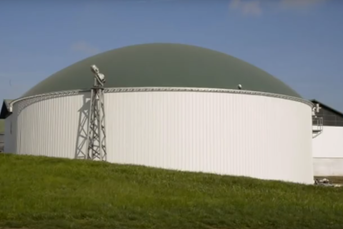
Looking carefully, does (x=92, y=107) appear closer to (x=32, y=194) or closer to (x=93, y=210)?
(x=32, y=194)

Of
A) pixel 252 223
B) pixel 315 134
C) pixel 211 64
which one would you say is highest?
pixel 211 64

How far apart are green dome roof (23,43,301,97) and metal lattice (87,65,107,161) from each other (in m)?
1.23

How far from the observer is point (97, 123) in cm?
3000

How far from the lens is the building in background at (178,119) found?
29.6 m

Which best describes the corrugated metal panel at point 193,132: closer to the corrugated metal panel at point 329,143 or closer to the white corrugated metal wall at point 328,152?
the white corrugated metal wall at point 328,152

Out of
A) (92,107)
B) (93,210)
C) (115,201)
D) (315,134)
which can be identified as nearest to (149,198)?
(115,201)

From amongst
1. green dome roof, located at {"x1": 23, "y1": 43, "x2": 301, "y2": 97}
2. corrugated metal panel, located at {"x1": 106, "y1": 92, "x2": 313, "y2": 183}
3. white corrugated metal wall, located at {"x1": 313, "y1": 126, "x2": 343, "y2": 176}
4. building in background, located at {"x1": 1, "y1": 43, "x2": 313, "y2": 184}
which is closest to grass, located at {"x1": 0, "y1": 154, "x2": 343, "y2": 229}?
corrugated metal panel, located at {"x1": 106, "y1": 92, "x2": 313, "y2": 183}

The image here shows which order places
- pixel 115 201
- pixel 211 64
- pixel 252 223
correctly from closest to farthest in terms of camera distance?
1. pixel 252 223
2. pixel 115 201
3. pixel 211 64

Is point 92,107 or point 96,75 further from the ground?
point 96,75

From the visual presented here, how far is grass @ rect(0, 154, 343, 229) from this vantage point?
13148 mm

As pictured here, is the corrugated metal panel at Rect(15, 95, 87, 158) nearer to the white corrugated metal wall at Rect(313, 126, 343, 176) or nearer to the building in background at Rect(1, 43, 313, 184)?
the building in background at Rect(1, 43, 313, 184)

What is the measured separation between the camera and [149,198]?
16.1m

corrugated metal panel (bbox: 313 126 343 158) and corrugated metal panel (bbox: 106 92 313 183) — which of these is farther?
corrugated metal panel (bbox: 313 126 343 158)

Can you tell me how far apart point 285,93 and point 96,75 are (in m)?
13.0
